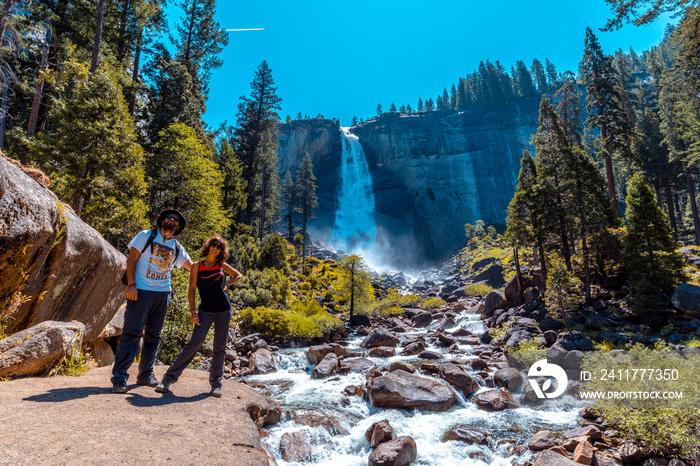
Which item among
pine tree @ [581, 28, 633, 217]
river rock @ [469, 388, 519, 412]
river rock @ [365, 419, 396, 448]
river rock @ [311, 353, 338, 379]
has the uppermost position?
pine tree @ [581, 28, 633, 217]

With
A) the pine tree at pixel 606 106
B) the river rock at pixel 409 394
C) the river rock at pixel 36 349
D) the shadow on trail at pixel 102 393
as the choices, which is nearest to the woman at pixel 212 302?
the shadow on trail at pixel 102 393

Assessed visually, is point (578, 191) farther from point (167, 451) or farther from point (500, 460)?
point (167, 451)

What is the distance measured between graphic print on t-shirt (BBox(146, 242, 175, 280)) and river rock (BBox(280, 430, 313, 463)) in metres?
4.50

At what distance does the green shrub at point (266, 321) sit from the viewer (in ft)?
56.3

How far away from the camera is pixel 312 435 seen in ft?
23.7

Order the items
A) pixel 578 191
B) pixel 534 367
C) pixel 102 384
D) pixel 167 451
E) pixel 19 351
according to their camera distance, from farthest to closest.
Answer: pixel 578 191 → pixel 534 367 → pixel 102 384 → pixel 19 351 → pixel 167 451

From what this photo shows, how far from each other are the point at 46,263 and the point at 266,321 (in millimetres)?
13402

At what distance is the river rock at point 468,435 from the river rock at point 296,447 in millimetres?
3046

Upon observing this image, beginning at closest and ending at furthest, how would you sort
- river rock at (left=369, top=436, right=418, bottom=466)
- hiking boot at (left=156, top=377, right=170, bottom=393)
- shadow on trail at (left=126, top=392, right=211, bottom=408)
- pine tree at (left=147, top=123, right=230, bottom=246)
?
1. shadow on trail at (left=126, top=392, right=211, bottom=408)
2. hiking boot at (left=156, top=377, right=170, bottom=393)
3. river rock at (left=369, top=436, right=418, bottom=466)
4. pine tree at (left=147, top=123, right=230, bottom=246)

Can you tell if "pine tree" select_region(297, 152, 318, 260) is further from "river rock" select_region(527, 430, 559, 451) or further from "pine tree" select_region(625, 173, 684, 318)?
"river rock" select_region(527, 430, 559, 451)

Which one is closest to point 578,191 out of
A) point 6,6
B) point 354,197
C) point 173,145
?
point 173,145

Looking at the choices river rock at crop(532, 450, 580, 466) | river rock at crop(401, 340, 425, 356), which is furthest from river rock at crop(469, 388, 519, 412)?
river rock at crop(401, 340, 425, 356)

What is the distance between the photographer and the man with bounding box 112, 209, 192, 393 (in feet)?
13.1

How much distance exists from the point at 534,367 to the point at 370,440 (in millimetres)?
7093
